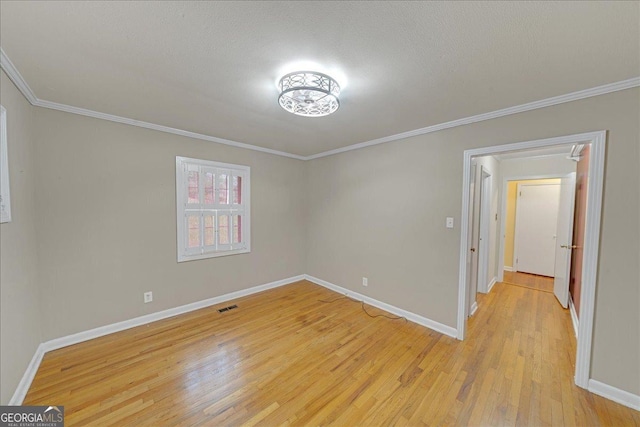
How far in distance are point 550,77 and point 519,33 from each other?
72 cm

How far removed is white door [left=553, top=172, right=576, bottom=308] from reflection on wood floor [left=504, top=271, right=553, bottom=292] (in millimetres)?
536

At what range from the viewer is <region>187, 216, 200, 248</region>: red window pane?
A: 3188 mm

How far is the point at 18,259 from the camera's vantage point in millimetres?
1788

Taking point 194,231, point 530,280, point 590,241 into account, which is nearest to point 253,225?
point 194,231

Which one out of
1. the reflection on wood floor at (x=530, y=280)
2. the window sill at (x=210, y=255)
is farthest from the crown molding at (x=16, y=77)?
the reflection on wood floor at (x=530, y=280)

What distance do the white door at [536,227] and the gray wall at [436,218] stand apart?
12.6 ft

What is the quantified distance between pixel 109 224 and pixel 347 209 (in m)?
3.07

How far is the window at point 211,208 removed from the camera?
3.10m

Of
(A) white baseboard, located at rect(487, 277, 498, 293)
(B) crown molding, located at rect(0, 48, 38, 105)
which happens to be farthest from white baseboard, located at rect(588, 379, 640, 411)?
(B) crown molding, located at rect(0, 48, 38, 105)

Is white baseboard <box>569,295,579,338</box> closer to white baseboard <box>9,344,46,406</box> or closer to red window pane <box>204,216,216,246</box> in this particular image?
red window pane <box>204,216,216,246</box>

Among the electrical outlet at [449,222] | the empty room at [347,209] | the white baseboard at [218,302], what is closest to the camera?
the empty room at [347,209]

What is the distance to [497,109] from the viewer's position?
2.26 m

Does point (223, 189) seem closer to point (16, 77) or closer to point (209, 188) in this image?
point (209, 188)

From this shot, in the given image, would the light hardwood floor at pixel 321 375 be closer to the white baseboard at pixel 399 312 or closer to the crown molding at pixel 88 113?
the white baseboard at pixel 399 312
